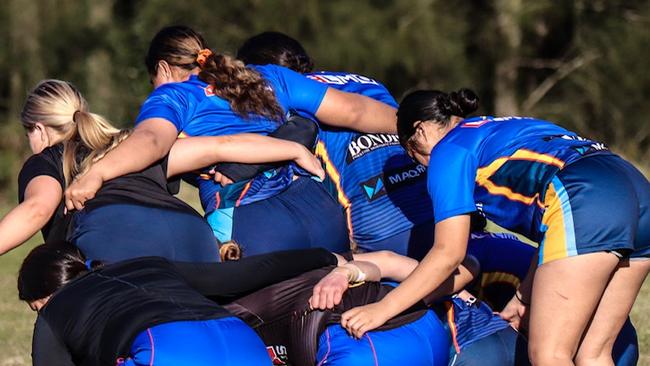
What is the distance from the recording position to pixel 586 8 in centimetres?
1844

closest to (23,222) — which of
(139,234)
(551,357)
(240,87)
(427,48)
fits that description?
(139,234)

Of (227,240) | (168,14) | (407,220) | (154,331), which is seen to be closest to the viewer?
(154,331)

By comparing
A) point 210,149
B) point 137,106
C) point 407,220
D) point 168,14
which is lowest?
point 137,106

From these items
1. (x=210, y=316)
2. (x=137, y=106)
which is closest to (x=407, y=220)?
(x=210, y=316)

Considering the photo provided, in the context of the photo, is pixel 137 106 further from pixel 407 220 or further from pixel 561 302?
pixel 561 302

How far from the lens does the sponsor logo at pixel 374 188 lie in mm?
4801

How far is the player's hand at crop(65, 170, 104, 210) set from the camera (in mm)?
4082

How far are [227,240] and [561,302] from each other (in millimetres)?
1444

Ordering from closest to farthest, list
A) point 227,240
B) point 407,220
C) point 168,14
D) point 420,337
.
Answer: point 420,337
point 227,240
point 407,220
point 168,14

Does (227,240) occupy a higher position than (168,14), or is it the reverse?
(227,240)

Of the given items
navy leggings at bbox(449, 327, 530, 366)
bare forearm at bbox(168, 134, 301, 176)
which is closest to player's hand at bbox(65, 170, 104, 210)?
bare forearm at bbox(168, 134, 301, 176)

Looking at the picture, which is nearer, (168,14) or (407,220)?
(407,220)

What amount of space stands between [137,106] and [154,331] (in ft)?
50.4

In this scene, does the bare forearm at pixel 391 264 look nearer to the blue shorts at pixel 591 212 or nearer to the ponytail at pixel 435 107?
the ponytail at pixel 435 107
